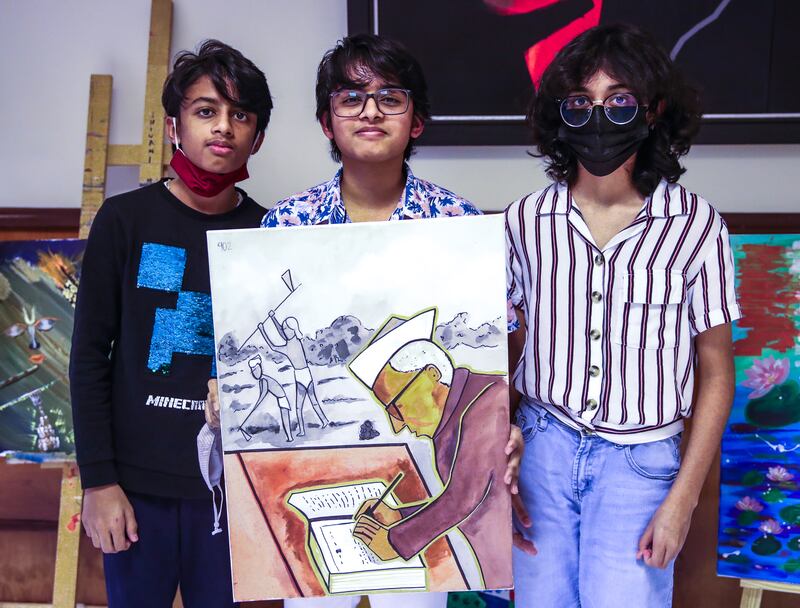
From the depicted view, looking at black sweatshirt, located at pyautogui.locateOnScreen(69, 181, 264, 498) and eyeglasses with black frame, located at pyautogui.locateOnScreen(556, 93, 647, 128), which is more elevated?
eyeglasses with black frame, located at pyautogui.locateOnScreen(556, 93, 647, 128)

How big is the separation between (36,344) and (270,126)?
0.86 metres

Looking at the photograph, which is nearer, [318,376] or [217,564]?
[318,376]

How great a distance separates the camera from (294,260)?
3.55 feet

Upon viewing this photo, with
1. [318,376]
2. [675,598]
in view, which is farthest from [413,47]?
[675,598]

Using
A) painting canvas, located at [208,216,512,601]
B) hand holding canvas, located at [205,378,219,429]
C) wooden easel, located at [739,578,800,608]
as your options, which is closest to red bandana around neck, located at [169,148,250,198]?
painting canvas, located at [208,216,512,601]

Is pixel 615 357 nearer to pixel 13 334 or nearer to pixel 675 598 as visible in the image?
pixel 675 598

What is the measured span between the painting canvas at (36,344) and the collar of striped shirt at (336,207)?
833mm

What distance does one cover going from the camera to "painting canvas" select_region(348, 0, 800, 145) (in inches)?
67.9

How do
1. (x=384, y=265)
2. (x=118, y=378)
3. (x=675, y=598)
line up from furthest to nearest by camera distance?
(x=675, y=598) → (x=118, y=378) → (x=384, y=265)

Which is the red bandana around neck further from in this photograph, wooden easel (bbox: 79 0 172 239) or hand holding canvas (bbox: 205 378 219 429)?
wooden easel (bbox: 79 0 172 239)

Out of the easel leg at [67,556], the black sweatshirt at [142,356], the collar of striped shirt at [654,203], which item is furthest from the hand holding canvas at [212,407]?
the easel leg at [67,556]

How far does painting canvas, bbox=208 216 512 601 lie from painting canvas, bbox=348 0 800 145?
0.84m

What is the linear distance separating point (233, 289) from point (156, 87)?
96 cm

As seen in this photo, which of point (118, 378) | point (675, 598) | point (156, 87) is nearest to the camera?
point (118, 378)
